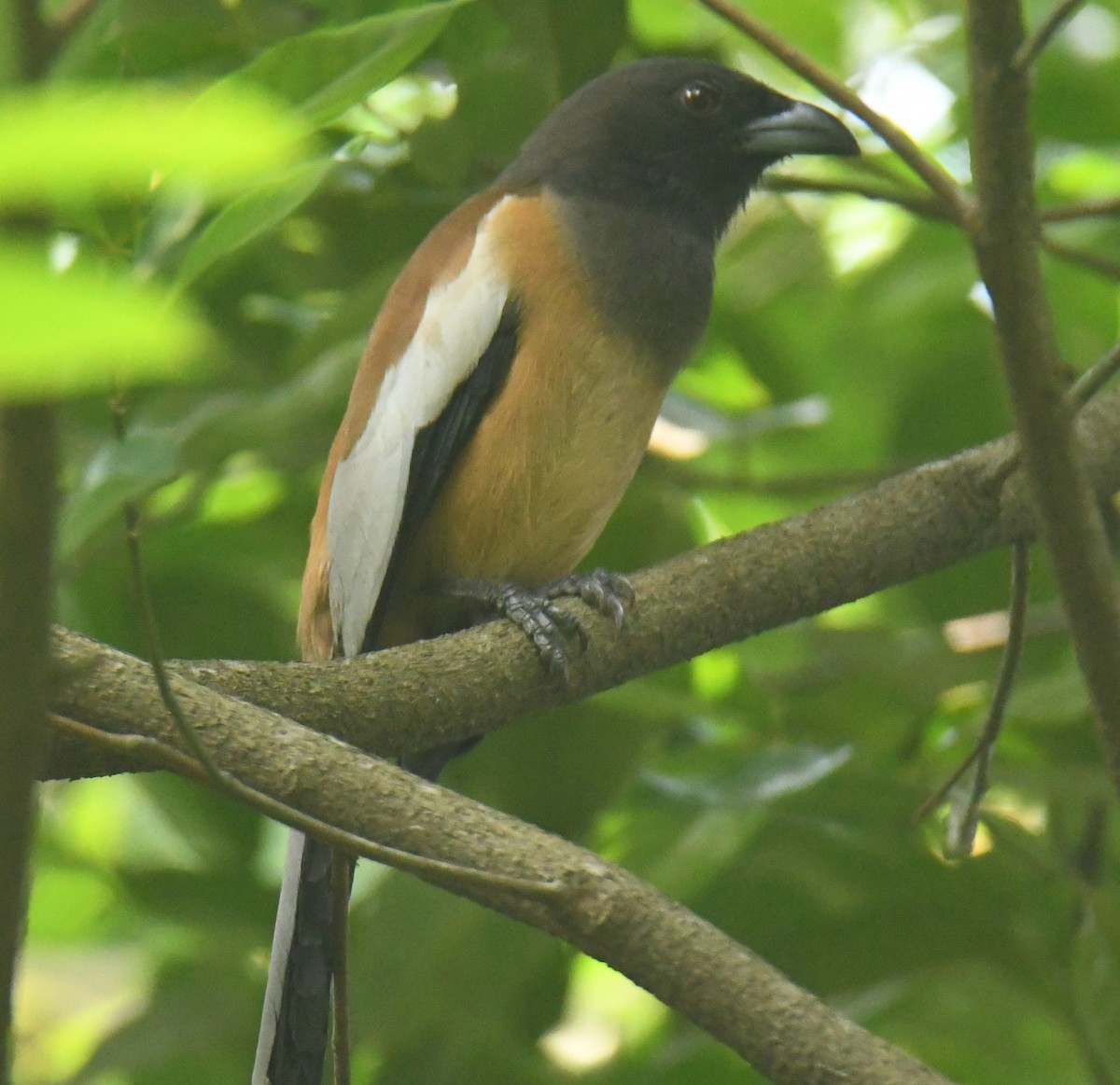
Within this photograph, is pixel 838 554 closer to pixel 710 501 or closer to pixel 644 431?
pixel 644 431

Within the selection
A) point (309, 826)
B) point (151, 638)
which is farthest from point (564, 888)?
point (151, 638)

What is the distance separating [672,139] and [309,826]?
2.58 meters

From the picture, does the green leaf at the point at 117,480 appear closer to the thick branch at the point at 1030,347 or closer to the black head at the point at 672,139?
the thick branch at the point at 1030,347

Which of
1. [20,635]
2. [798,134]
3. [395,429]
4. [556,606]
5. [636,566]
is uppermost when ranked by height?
[798,134]

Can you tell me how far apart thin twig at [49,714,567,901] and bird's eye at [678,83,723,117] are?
98.4 inches

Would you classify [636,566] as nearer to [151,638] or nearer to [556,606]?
[556,606]

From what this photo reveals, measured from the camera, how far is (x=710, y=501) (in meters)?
3.89

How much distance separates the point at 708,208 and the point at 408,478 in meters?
1.17

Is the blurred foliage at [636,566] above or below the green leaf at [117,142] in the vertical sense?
below

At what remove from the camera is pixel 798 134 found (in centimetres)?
370

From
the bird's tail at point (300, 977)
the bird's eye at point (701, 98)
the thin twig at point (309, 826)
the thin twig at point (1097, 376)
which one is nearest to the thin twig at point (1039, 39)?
the thin twig at point (1097, 376)

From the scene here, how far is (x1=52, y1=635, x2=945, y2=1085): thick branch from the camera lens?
192 cm

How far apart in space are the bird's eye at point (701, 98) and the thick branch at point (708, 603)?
4.77 ft

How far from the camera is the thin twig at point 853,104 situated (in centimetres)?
186
